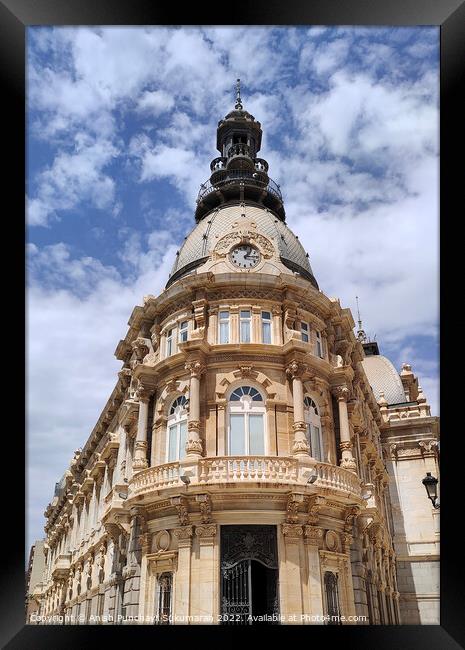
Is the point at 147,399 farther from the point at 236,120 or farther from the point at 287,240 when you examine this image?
the point at 236,120

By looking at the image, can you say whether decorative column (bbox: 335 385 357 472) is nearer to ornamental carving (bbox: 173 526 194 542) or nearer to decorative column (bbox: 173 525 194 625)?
ornamental carving (bbox: 173 526 194 542)

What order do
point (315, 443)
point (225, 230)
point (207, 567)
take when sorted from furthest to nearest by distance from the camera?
point (225, 230)
point (315, 443)
point (207, 567)

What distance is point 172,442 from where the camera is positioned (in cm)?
2298

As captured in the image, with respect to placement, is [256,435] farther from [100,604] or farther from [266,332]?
[100,604]

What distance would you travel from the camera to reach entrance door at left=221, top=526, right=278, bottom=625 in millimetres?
19203

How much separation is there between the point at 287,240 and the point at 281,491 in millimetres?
13187

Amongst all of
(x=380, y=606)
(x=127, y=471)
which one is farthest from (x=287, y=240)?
(x=380, y=606)

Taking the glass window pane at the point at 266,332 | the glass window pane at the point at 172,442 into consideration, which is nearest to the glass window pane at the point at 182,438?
the glass window pane at the point at 172,442

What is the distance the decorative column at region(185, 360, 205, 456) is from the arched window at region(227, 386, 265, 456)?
1263 mm

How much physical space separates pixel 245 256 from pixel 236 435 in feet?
25.8

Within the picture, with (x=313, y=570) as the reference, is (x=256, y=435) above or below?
above

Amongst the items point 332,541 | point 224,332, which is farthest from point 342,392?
point 332,541

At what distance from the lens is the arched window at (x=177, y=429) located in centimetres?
2253

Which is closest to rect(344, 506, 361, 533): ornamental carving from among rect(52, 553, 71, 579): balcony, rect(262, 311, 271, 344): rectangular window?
rect(262, 311, 271, 344): rectangular window
